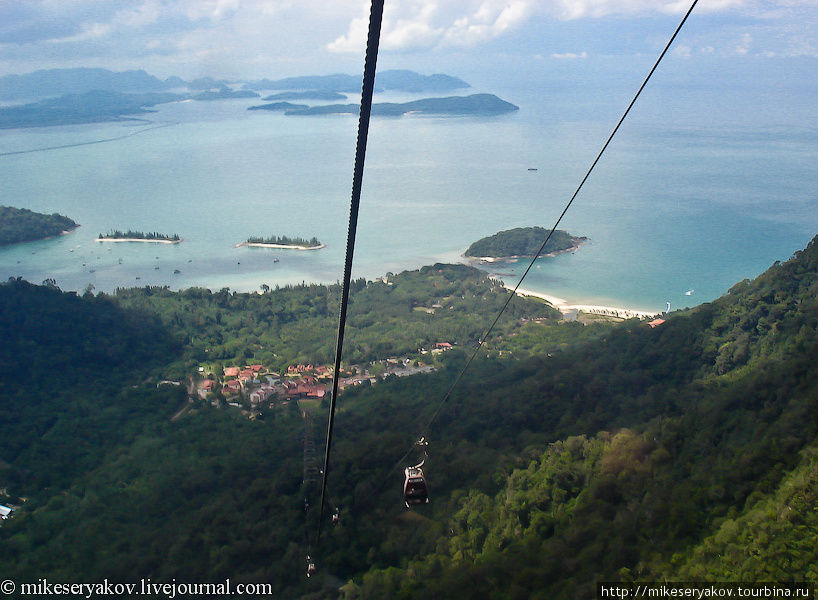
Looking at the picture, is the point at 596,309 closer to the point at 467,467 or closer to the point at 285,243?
the point at 467,467

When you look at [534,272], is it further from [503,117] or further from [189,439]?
[503,117]

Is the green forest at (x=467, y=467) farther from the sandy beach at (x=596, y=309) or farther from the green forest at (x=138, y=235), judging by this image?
the green forest at (x=138, y=235)

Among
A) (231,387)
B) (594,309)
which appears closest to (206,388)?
(231,387)

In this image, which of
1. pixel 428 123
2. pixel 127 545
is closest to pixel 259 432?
pixel 127 545

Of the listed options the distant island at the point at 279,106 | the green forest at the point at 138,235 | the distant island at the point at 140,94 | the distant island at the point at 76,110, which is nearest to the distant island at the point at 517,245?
the green forest at the point at 138,235

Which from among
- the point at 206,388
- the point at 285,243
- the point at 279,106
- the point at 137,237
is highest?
the point at 279,106
